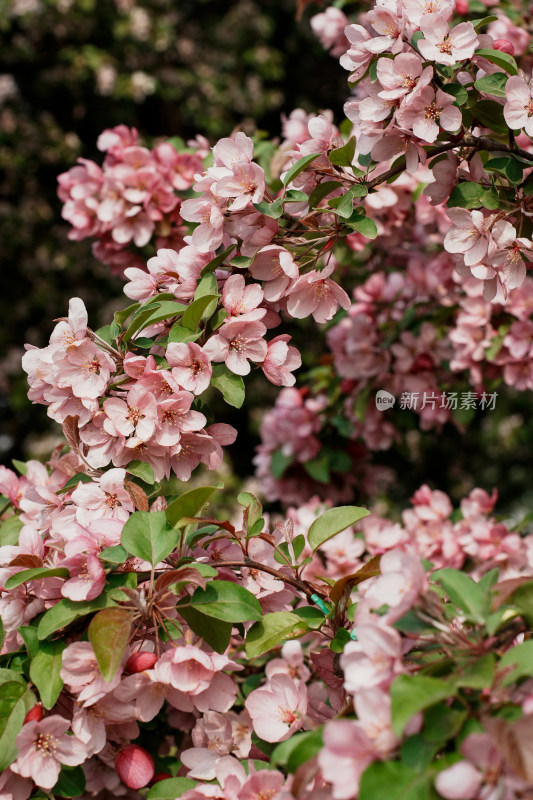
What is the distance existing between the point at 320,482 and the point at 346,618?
1343 millimetres

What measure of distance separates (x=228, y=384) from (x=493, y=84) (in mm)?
519

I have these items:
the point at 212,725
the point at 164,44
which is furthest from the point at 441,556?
the point at 164,44

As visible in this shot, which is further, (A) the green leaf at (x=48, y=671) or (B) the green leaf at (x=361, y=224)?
(B) the green leaf at (x=361, y=224)

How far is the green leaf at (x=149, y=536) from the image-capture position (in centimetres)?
86

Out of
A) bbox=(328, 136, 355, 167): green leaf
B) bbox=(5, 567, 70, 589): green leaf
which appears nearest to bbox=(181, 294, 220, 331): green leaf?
bbox=(328, 136, 355, 167): green leaf

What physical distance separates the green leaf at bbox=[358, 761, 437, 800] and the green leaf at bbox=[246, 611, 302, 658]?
1.00 ft

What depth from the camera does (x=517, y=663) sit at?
24.6 inches

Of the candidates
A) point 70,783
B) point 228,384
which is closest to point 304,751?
point 70,783

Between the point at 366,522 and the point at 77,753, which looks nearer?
the point at 77,753

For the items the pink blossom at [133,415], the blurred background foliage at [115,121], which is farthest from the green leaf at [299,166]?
the blurred background foliage at [115,121]

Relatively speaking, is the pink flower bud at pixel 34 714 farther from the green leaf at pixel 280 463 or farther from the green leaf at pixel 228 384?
the green leaf at pixel 280 463

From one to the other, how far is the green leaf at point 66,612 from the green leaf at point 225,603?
82mm

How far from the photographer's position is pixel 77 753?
871 millimetres

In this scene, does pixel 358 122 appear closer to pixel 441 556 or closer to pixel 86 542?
pixel 86 542
